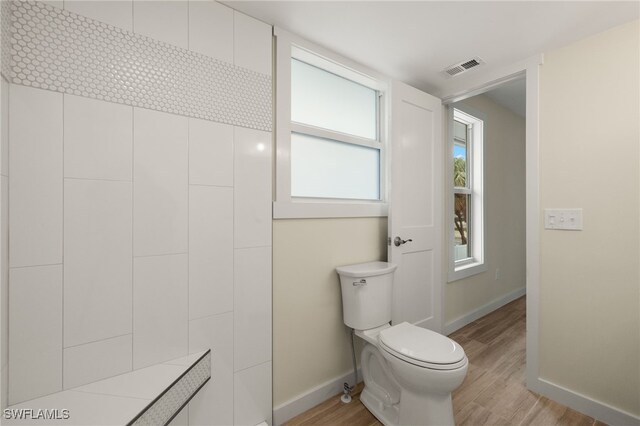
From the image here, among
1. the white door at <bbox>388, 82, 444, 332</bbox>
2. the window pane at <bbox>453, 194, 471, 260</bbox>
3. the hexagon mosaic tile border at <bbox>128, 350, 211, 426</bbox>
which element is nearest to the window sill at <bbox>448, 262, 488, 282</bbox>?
the window pane at <bbox>453, 194, 471, 260</bbox>

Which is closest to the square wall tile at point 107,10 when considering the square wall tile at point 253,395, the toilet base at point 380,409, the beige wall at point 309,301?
the beige wall at point 309,301

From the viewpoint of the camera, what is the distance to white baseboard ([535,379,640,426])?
1477 mm

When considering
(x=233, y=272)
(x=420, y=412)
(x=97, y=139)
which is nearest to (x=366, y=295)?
(x=420, y=412)

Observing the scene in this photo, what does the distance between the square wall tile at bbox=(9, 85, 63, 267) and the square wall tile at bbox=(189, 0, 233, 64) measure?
2.02ft

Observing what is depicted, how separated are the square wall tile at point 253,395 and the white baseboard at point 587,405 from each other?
5.64 ft

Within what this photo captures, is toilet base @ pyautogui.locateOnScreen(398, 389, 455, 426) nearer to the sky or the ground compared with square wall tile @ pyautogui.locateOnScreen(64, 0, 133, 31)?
nearer to the ground

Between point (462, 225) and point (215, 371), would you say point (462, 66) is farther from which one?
point (215, 371)

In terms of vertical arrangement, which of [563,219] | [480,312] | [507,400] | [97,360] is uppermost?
[563,219]

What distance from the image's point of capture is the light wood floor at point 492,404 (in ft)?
5.06

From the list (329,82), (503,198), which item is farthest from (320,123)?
(503,198)

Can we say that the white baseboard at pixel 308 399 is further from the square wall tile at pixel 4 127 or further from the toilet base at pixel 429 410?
the square wall tile at pixel 4 127

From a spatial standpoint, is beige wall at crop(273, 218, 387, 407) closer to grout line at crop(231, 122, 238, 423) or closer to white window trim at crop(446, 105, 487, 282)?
grout line at crop(231, 122, 238, 423)

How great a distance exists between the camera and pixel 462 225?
302 cm

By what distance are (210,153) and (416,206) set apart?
1524 mm
